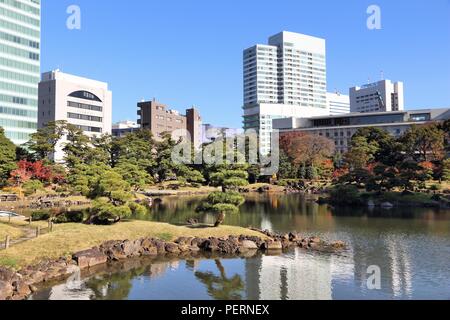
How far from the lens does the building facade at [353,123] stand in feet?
334

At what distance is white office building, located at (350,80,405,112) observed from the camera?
186625mm

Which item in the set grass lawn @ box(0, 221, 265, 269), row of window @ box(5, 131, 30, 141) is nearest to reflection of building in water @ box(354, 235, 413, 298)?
grass lawn @ box(0, 221, 265, 269)

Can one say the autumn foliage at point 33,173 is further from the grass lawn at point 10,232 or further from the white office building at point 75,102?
the white office building at point 75,102

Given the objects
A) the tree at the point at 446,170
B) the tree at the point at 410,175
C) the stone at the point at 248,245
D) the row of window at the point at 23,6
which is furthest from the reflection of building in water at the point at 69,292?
the row of window at the point at 23,6

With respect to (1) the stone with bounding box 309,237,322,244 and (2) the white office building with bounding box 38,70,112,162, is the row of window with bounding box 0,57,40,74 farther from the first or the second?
(1) the stone with bounding box 309,237,322,244

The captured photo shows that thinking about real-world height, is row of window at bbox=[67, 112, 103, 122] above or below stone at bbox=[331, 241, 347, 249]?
above

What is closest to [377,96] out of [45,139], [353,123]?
[353,123]

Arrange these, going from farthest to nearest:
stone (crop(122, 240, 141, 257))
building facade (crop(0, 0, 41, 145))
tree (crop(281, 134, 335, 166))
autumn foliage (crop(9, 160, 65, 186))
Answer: tree (crop(281, 134, 335, 166)) → building facade (crop(0, 0, 41, 145)) → autumn foliage (crop(9, 160, 65, 186)) → stone (crop(122, 240, 141, 257))

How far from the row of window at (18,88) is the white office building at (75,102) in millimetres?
3454

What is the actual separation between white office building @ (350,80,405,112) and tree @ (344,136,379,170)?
11942 centimetres
